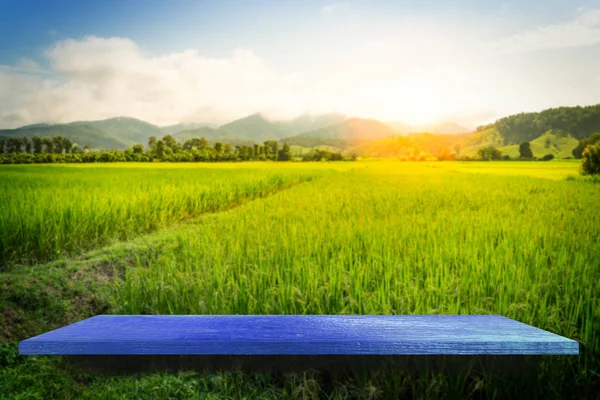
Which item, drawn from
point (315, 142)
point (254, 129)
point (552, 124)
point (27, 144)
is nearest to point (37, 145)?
point (27, 144)

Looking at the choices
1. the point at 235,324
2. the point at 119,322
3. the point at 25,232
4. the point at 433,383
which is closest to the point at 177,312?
the point at 119,322

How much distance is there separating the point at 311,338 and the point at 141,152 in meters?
8.58

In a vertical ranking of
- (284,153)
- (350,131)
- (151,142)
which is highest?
(350,131)

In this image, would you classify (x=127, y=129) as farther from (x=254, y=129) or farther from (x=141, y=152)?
(x=254, y=129)

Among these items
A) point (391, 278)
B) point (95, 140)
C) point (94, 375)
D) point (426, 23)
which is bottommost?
point (94, 375)

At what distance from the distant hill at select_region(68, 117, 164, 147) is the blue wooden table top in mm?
5757

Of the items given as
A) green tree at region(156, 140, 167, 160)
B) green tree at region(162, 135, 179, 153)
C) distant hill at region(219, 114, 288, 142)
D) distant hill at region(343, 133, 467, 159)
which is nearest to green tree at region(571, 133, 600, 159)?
distant hill at region(343, 133, 467, 159)

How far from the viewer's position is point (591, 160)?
800 centimetres

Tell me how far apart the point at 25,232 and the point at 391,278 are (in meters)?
3.56

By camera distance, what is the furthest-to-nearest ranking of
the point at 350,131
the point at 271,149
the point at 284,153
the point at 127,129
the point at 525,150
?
1. the point at 350,131
2. the point at 284,153
3. the point at 271,149
4. the point at 525,150
5. the point at 127,129

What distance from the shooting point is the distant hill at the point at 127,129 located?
7773 millimetres

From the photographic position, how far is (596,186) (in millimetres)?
7590

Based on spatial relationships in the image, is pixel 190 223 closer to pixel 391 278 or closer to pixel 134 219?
pixel 134 219

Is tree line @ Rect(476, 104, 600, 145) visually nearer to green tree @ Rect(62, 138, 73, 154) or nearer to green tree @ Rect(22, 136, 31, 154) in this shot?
green tree @ Rect(62, 138, 73, 154)
